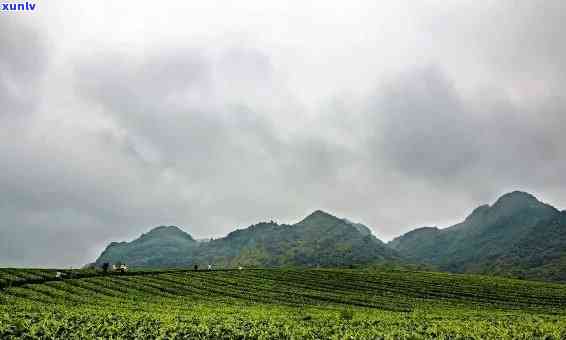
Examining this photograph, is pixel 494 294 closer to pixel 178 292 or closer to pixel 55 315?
pixel 178 292

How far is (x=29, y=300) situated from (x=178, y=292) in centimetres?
1968

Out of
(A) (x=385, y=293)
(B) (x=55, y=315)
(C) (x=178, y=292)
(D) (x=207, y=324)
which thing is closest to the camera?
(D) (x=207, y=324)

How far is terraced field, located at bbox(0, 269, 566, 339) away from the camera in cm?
2783

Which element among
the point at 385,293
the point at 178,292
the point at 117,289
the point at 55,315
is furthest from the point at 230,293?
the point at 55,315

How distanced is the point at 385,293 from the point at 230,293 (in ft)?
76.0

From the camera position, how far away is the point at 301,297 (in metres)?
61.9

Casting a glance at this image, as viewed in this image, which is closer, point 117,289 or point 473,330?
point 473,330

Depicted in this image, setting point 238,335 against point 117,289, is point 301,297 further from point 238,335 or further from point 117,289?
point 238,335

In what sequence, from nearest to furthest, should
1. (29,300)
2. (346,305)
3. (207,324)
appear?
(207,324)
(29,300)
(346,305)

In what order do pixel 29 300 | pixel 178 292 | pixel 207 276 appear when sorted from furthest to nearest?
pixel 207 276
pixel 178 292
pixel 29 300

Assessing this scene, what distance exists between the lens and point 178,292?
60312mm

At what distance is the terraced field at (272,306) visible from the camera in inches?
1096

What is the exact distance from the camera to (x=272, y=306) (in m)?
51.4

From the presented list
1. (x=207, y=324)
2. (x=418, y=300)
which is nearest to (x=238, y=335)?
(x=207, y=324)
